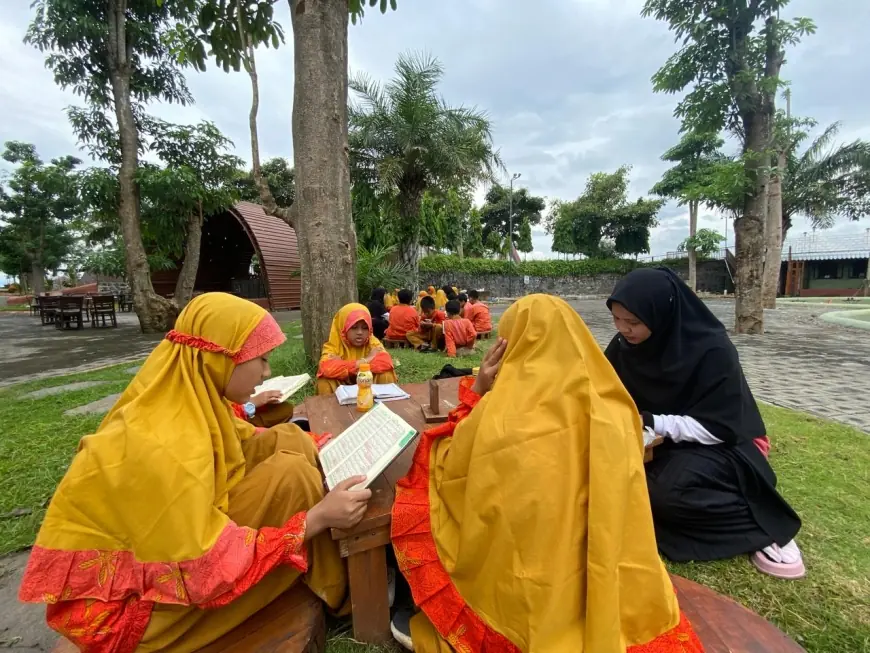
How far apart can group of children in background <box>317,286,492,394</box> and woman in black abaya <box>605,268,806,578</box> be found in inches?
75.8

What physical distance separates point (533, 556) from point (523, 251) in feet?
123

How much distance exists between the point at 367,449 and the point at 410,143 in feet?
38.4

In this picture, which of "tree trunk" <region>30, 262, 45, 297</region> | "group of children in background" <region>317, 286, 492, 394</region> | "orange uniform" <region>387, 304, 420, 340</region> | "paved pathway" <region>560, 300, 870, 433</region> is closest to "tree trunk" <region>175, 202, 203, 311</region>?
"group of children in background" <region>317, 286, 492, 394</region>

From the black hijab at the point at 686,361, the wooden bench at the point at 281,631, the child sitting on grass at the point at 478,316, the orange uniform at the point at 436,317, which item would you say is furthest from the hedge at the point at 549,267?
the wooden bench at the point at 281,631

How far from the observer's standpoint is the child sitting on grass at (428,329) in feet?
27.0

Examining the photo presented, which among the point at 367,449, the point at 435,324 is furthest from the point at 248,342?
the point at 435,324

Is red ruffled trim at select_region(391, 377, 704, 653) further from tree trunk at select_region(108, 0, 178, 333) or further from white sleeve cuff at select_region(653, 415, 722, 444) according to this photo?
tree trunk at select_region(108, 0, 178, 333)

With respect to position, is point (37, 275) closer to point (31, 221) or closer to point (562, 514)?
point (31, 221)

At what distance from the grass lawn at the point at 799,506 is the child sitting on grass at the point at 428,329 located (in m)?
5.03

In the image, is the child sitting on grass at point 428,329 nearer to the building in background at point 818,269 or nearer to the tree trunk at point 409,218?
the tree trunk at point 409,218

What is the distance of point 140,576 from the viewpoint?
115 cm

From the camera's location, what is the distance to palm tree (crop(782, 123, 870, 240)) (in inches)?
747

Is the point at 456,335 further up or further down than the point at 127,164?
further down

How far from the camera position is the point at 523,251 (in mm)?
37156
